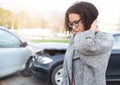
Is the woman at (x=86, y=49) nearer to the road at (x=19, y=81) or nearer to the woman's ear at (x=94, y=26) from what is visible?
the woman's ear at (x=94, y=26)

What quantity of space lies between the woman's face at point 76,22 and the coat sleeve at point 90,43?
0.05 metres

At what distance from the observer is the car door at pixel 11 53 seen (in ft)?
25.1

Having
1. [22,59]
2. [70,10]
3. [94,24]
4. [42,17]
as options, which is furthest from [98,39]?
[42,17]

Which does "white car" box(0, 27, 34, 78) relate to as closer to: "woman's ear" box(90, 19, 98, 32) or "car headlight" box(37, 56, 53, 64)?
"car headlight" box(37, 56, 53, 64)

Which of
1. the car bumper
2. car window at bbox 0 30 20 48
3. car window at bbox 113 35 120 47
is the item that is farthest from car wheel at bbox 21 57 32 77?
car window at bbox 113 35 120 47

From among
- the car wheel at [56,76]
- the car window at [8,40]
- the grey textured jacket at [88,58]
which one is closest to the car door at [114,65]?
the car wheel at [56,76]

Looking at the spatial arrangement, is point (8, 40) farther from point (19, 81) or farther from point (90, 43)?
point (90, 43)

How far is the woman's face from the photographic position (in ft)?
6.28

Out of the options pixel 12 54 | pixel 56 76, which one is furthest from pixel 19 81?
pixel 56 76

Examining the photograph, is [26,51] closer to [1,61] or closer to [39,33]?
[1,61]

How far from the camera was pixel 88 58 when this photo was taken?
1877mm

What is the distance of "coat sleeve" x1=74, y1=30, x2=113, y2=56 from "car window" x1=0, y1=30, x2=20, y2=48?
19.6 ft

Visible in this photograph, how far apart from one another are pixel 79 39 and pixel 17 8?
1411 inches

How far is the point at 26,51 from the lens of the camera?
8.52m
